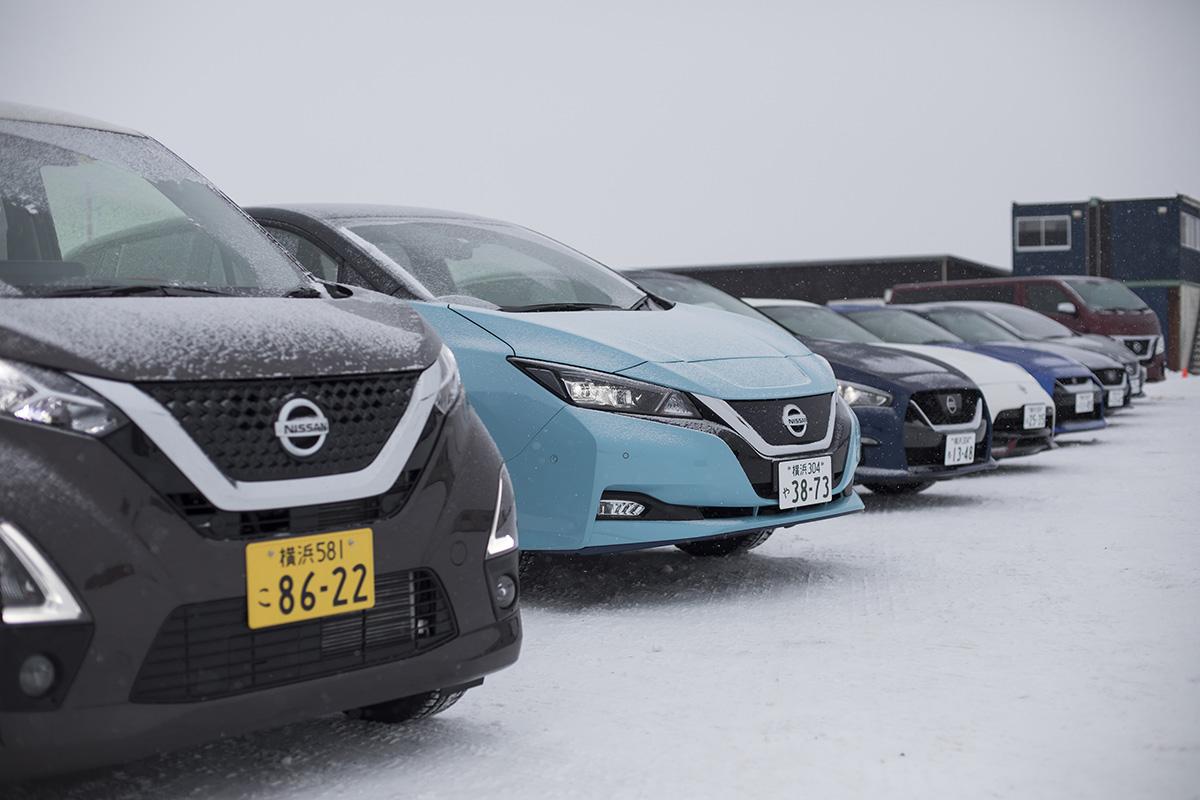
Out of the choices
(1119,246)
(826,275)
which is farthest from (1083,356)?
(826,275)

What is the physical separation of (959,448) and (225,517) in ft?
18.1

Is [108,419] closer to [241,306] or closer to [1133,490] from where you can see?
[241,306]

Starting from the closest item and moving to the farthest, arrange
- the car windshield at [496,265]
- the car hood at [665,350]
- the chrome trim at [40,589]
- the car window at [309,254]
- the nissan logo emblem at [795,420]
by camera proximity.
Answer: the chrome trim at [40,589] < the car hood at [665,350] < the nissan logo emblem at [795,420] < the car window at [309,254] < the car windshield at [496,265]

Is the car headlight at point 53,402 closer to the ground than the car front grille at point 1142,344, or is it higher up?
higher up

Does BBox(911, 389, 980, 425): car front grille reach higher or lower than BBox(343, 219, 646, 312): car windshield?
lower

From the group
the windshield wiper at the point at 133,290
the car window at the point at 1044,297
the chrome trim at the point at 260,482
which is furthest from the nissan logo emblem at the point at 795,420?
the car window at the point at 1044,297

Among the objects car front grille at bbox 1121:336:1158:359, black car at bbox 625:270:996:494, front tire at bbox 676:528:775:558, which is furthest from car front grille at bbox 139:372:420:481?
car front grille at bbox 1121:336:1158:359

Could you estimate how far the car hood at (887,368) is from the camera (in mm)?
7395

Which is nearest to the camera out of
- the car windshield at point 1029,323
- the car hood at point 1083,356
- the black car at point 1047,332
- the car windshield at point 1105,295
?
the car hood at point 1083,356

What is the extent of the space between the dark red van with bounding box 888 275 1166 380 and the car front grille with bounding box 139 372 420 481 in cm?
1616

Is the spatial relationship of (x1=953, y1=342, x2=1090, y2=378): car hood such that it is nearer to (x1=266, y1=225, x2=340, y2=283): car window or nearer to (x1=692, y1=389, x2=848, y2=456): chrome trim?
(x1=692, y1=389, x2=848, y2=456): chrome trim

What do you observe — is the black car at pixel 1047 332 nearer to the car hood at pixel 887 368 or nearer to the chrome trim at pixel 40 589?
the car hood at pixel 887 368

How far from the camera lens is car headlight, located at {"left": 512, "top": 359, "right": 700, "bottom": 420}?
4.63 m

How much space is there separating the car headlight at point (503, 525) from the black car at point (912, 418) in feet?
13.9
